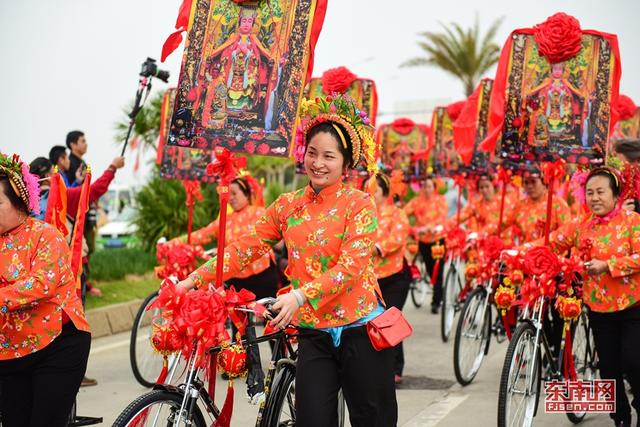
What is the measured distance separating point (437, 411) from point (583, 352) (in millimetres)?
1299

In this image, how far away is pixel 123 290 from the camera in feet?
37.5

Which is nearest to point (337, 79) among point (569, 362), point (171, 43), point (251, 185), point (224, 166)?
point (251, 185)

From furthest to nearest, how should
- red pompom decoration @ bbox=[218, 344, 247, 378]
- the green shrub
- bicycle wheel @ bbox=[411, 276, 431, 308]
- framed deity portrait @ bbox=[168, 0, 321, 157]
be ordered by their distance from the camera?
the green shrub, bicycle wheel @ bbox=[411, 276, 431, 308], framed deity portrait @ bbox=[168, 0, 321, 157], red pompom decoration @ bbox=[218, 344, 247, 378]

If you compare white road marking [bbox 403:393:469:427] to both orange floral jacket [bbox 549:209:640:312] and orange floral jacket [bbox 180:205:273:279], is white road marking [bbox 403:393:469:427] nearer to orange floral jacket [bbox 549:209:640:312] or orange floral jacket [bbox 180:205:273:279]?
orange floral jacket [bbox 549:209:640:312]

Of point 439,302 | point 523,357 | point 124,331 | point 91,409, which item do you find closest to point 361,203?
point 523,357

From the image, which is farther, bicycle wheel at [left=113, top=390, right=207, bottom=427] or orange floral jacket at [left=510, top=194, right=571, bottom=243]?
orange floral jacket at [left=510, top=194, right=571, bottom=243]

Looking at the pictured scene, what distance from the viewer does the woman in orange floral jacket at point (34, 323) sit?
3.96 metres

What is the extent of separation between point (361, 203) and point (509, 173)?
4808 millimetres

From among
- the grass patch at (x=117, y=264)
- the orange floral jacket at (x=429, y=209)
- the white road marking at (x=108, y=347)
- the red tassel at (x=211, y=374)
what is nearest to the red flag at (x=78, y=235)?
the red tassel at (x=211, y=374)

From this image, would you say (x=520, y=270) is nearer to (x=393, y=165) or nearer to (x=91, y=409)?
(x=91, y=409)

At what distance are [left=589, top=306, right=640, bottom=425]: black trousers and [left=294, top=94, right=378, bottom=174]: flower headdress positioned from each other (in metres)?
2.40

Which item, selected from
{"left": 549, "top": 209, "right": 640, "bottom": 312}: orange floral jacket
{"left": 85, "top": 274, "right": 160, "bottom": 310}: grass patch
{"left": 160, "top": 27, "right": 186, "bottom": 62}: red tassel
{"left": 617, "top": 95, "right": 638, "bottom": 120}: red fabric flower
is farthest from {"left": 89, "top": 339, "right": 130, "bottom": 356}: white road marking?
{"left": 617, "top": 95, "right": 638, "bottom": 120}: red fabric flower

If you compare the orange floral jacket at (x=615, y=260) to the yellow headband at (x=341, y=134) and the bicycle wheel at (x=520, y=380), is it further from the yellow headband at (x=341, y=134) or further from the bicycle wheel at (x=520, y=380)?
the yellow headband at (x=341, y=134)

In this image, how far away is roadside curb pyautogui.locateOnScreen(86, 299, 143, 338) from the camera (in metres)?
9.83
